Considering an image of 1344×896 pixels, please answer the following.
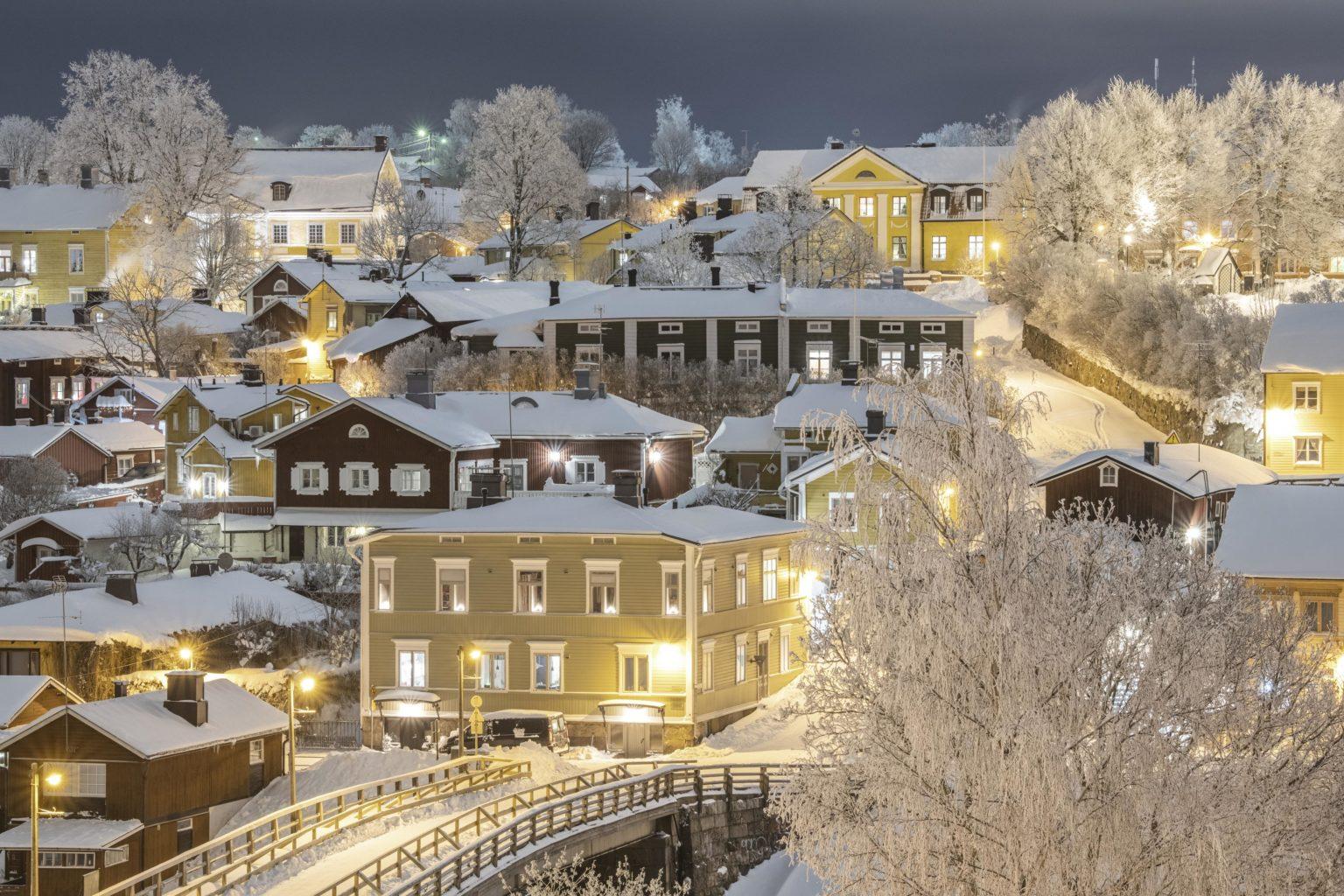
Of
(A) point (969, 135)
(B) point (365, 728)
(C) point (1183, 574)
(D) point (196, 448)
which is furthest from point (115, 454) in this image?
(A) point (969, 135)

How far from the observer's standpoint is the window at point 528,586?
43.3 metres

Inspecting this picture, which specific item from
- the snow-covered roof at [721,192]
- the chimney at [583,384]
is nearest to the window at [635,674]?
the chimney at [583,384]

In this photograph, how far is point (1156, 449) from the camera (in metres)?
51.0

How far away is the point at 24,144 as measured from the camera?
463ft

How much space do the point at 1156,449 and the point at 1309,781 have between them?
1146 inches

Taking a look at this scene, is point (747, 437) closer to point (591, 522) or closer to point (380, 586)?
point (591, 522)

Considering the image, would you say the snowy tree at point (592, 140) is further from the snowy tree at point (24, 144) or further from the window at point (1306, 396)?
the window at point (1306, 396)

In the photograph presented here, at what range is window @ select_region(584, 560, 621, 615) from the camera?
141ft

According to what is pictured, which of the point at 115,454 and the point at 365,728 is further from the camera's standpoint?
the point at 115,454

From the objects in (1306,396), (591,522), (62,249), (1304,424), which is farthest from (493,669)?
(62,249)

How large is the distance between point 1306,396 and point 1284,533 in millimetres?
15128

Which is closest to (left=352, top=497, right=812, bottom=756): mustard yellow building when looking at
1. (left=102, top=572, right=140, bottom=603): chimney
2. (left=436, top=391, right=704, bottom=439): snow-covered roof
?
(left=102, top=572, right=140, bottom=603): chimney

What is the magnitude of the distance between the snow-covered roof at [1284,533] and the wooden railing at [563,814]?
12173 millimetres

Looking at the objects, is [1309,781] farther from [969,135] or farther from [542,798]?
[969,135]
